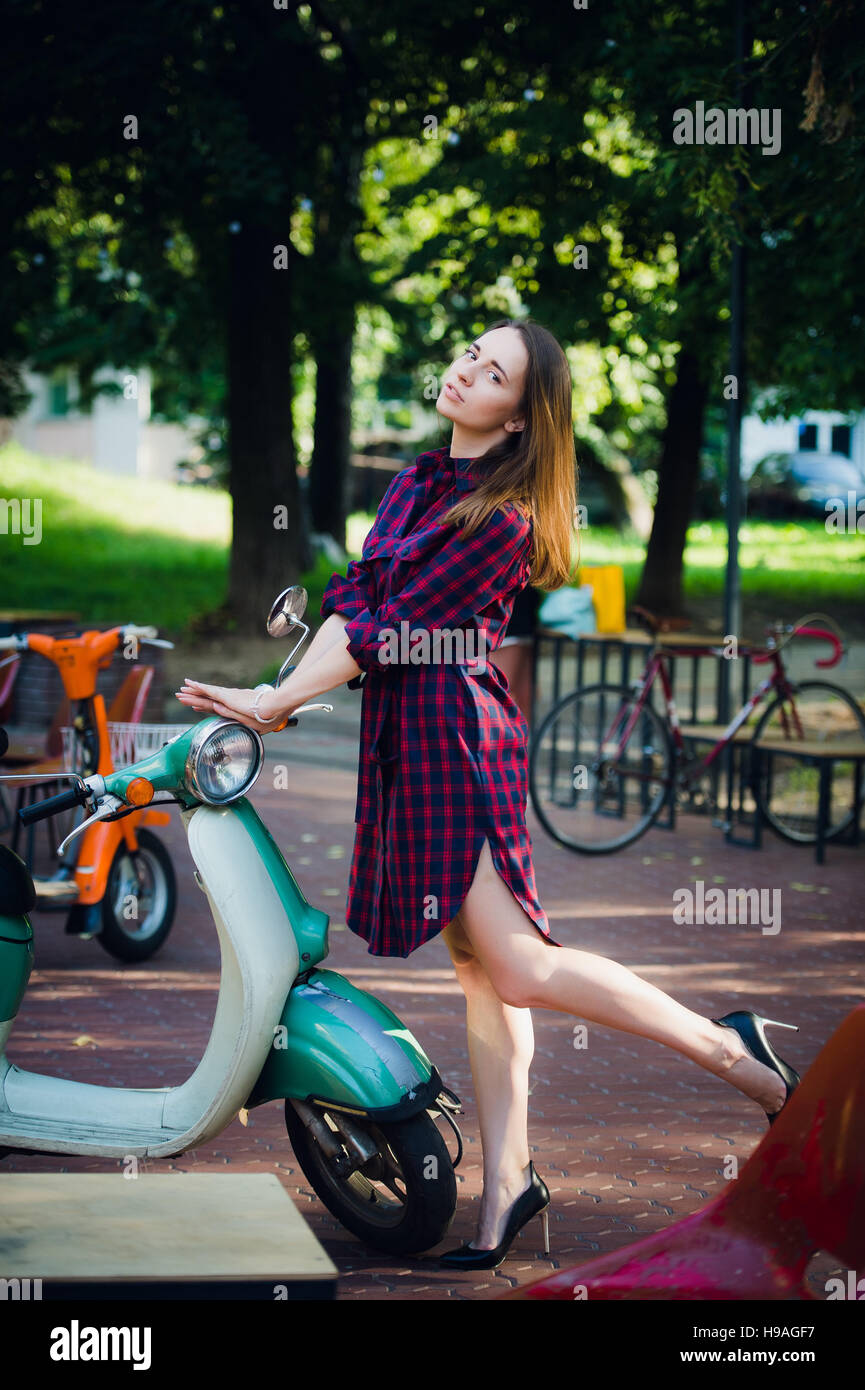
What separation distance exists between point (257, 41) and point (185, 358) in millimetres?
4594

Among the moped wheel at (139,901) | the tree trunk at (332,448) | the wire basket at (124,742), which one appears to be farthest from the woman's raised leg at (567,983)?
the tree trunk at (332,448)

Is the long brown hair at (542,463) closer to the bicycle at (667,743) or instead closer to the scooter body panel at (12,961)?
the scooter body panel at (12,961)

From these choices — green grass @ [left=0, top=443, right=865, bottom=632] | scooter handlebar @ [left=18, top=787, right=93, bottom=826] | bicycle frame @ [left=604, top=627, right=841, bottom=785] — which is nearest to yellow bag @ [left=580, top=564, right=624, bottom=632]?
bicycle frame @ [left=604, top=627, right=841, bottom=785]

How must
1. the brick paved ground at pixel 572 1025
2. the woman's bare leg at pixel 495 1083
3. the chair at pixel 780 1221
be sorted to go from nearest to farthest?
the chair at pixel 780 1221, the woman's bare leg at pixel 495 1083, the brick paved ground at pixel 572 1025

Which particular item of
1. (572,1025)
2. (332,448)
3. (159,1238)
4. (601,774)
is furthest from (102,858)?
(332,448)

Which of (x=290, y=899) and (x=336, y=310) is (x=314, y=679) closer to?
(x=290, y=899)

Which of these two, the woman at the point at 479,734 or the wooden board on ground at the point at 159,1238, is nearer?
the wooden board on ground at the point at 159,1238

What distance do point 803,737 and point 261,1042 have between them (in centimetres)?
553

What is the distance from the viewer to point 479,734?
10.3ft

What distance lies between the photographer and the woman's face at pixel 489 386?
126 inches

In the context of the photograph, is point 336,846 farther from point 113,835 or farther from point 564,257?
point 564,257

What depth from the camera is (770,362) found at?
1527cm

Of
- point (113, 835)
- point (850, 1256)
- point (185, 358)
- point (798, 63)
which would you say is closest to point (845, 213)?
point (798, 63)

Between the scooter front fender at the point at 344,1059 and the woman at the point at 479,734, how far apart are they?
0.15 metres
